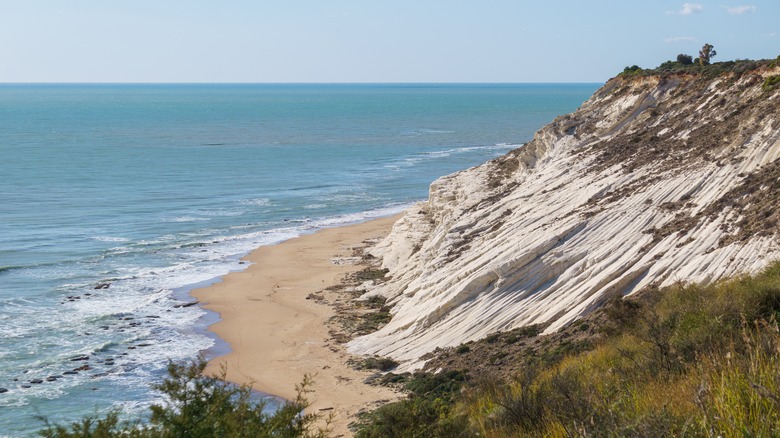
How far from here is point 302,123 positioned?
143 metres

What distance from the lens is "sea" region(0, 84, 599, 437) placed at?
2531 centimetres

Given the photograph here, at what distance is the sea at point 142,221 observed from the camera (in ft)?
83.0

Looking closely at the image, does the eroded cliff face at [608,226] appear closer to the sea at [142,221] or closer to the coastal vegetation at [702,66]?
the coastal vegetation at [702,66]

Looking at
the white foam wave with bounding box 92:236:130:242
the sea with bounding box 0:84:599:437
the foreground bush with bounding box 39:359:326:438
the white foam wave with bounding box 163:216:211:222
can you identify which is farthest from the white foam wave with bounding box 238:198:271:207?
the foreground bush with bounding box 39:359:326:438

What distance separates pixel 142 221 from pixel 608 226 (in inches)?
1392

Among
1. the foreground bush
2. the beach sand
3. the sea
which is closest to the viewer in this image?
the foreground bush

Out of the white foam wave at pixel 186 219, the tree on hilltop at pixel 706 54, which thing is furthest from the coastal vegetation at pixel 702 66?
the white foam wave at pixel 186 219

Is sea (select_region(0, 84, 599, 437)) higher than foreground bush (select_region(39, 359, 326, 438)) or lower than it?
lower

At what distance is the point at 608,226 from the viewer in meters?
23.5

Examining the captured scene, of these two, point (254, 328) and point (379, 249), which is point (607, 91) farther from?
point (254, 328)

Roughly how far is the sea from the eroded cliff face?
26.7 feet

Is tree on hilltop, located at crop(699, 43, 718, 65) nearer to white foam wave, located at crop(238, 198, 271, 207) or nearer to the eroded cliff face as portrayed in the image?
the eroded cliff face

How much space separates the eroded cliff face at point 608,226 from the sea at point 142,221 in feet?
26.7

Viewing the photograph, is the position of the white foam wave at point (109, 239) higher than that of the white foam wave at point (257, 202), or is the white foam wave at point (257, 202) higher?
the white foam wave at point (109, 239)
